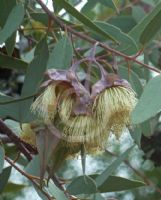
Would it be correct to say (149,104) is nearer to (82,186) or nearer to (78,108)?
(78,108)

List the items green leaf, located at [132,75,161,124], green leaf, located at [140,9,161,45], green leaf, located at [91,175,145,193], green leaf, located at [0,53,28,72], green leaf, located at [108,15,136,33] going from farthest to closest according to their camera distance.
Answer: green leaf, located at [108,15,136,33], green leaf, located at [0,53,28,72], green leaf, located at [91,175,145,193], green leaf, located at [140,9,161,45], green leaf, located at [132,75,161,124]

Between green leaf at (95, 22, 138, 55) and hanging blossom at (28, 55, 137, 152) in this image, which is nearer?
hanging blossom at (28, 55, 137, 152)

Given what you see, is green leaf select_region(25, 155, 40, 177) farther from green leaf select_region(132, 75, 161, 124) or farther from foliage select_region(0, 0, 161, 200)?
green leaf select_region(132, 75, 161, 124)

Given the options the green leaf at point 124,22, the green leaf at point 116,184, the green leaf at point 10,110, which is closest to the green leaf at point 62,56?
the green leaf at point 10,110

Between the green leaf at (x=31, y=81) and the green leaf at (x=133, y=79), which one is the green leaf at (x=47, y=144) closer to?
the green leaf at (x=31, y=81)

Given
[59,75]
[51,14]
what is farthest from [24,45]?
[59,75]

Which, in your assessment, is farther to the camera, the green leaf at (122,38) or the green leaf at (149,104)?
the green leaf at (122,38)

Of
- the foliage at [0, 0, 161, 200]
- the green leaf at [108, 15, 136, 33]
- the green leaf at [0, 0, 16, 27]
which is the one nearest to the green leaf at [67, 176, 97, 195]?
the foliage at [0, 0, 161, 200]
